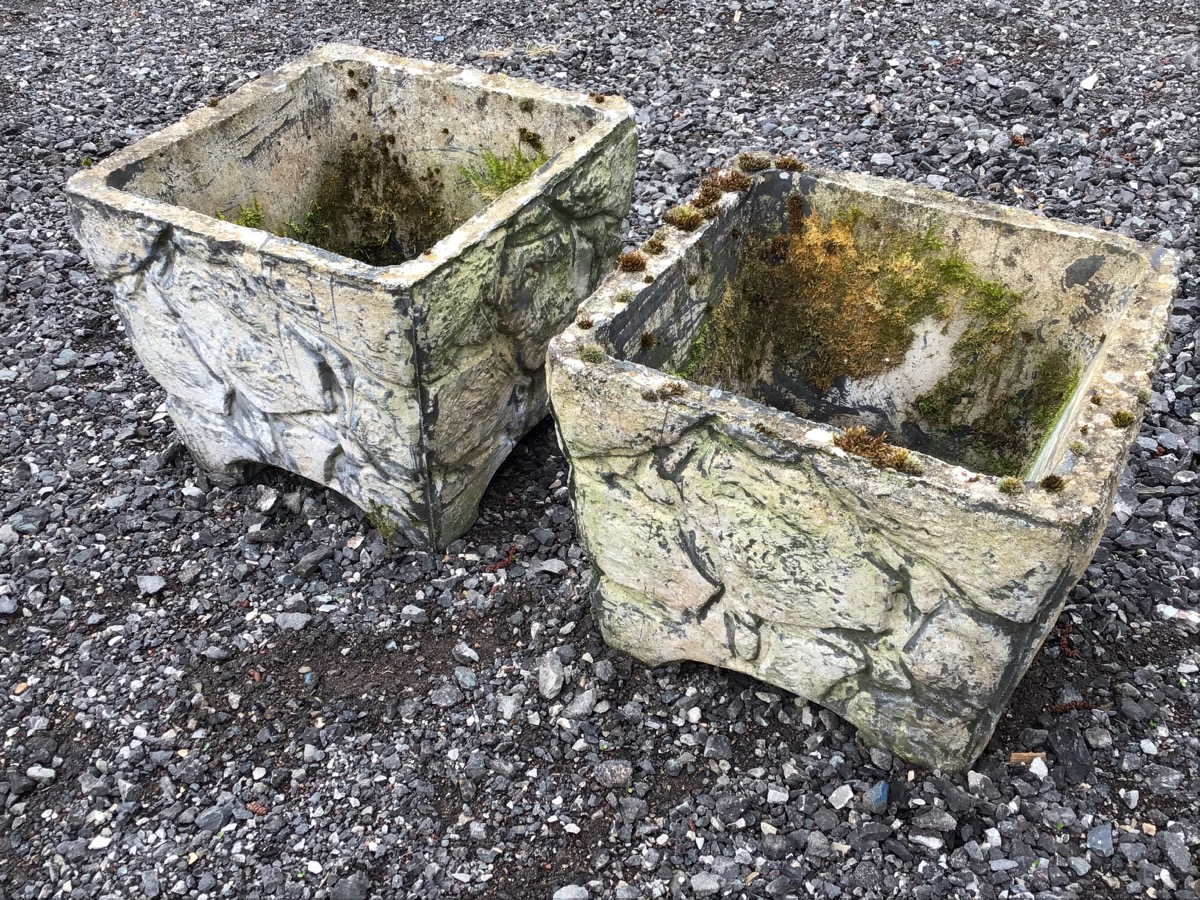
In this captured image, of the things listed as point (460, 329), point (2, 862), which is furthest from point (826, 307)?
point (2, 862)

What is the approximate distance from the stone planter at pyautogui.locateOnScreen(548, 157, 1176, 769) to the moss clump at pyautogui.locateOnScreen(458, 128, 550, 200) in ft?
3.78

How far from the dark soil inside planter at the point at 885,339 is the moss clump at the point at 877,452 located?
1.11 meters

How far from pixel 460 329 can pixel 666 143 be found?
3.44 m

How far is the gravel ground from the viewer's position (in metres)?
3.21

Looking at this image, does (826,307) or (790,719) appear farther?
(826,307)

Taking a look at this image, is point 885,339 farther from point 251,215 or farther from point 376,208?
point 251,215

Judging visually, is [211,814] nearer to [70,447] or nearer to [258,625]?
[258,625]

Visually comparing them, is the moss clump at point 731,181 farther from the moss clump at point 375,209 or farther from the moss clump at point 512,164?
the moss clump at point 375,209

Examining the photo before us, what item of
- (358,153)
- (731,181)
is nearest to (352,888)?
(731,181)

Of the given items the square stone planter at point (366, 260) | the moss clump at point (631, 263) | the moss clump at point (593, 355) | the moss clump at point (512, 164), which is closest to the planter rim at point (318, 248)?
the square stone planter at point (366, 260)

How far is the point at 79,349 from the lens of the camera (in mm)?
5410

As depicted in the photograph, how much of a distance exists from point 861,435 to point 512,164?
2538 millimetres

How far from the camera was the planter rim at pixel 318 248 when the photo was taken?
3.42 meters

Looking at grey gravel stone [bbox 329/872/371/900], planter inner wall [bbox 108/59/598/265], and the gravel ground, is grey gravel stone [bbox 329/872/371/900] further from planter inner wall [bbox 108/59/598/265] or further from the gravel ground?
planter inner wall [bbox 108/59/598/265]
